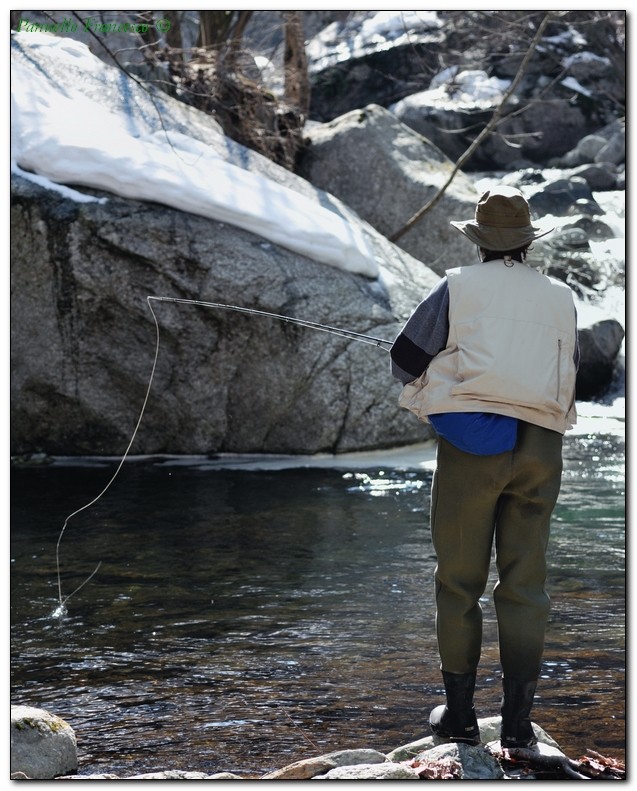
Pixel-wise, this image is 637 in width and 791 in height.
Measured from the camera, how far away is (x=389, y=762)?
132 inches

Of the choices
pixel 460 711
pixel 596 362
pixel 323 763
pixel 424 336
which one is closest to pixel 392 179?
pixel 596 362

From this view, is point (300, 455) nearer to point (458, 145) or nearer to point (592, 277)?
point (592, 277)

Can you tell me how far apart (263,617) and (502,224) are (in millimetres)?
2861

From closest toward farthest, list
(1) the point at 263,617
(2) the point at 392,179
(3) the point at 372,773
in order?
(3) the point at 372,773
(1) the point at 263,617
(2) the point at 392,179

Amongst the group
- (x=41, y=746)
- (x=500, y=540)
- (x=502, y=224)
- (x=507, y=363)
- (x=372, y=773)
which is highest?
(x=502, y=224)

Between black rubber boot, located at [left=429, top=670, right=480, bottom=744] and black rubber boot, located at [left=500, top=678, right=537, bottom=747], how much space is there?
0.34ft

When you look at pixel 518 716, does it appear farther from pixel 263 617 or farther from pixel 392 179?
pixel 392 179

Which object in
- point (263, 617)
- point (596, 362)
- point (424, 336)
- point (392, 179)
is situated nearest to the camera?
point (424, 336)

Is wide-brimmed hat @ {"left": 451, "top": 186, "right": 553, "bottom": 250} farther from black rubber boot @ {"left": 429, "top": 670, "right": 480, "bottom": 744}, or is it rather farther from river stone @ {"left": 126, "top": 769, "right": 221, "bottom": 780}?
river stone @ {"left": 126, "top": 769, "right": 221, "bottom": 780}

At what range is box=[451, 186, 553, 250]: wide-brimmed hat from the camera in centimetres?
357

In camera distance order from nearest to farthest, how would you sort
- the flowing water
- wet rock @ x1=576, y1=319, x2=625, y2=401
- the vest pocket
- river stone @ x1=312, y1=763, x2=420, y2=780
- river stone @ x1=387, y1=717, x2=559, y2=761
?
1. river stone @ x1=312, y1=763, x2=420, y2=780
2. the vest pocket
3. river stone @ x1=387, y1=717, x2=559, y2=761
4. the flowing water
5. wet rock @ x1=576, y1=319, x2=625, y2=401

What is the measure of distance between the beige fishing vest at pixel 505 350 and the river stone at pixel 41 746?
164cm

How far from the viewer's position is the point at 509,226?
360cm

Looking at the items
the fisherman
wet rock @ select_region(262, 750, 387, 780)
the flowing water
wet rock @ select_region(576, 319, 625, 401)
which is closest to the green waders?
the fisherman
